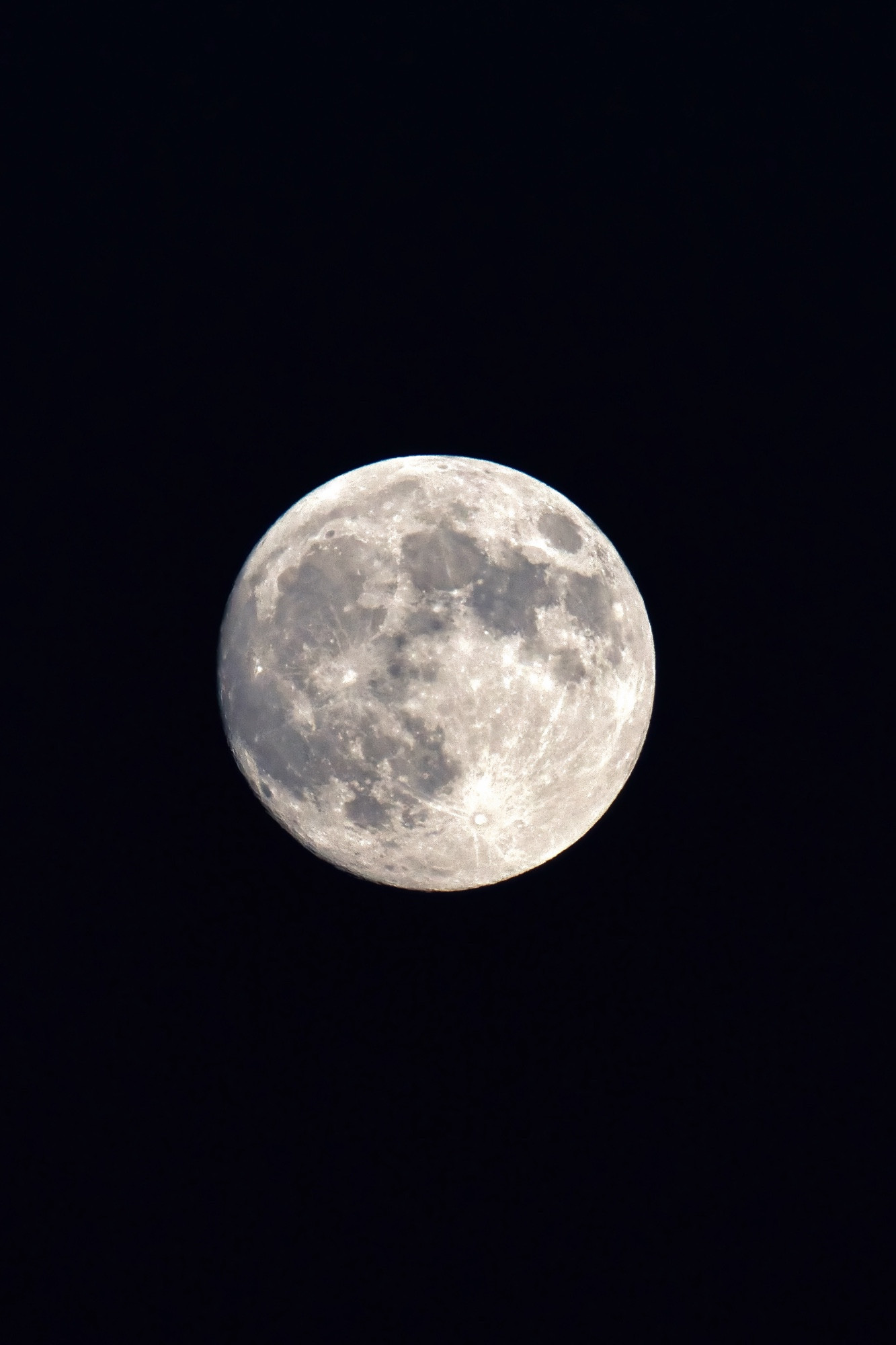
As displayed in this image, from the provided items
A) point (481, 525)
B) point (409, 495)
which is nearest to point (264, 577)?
point (409, 495)

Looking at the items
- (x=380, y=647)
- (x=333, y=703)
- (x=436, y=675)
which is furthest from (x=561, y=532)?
(x=333, y=703)

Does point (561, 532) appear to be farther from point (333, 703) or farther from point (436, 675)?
point (333, 703)

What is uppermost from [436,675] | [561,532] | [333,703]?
[561,532]

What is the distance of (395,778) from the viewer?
6277mm

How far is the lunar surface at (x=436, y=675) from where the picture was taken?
241 inches

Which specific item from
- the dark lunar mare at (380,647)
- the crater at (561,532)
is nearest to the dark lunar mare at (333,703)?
the dark lunar mare at (380,647)

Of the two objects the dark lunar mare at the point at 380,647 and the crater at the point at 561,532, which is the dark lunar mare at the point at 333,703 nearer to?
the dark lunar mare at the point at 380,647

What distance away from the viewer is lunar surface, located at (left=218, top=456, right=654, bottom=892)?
20.1 ft

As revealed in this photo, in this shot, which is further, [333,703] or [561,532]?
[561,532]

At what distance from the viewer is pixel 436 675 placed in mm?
6070

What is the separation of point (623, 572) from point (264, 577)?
2.78 m

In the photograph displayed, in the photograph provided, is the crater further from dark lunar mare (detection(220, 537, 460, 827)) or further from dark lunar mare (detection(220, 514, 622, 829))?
dark lunar mare (detection(220, 537, 460, 827))

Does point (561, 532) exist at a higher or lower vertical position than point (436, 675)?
higher

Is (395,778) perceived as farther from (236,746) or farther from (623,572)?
(623,572)
